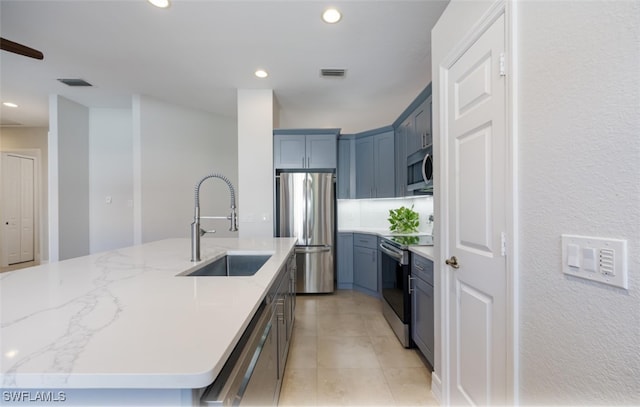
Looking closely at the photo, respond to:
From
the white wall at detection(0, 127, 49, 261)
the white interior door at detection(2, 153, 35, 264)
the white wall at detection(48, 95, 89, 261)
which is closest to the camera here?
the white wall at detection(48, 95, 89, 261)

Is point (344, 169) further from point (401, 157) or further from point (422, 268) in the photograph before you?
point (422, 268)

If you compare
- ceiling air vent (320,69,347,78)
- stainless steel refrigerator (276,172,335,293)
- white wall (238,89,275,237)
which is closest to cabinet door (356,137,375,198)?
stainless steel refrigerator (276,172,335,293)

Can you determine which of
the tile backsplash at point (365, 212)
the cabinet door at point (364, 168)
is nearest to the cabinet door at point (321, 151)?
the cabinet door at point (364, 168)

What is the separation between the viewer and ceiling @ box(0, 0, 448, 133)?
2119 millimetres

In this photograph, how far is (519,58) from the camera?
97 cm

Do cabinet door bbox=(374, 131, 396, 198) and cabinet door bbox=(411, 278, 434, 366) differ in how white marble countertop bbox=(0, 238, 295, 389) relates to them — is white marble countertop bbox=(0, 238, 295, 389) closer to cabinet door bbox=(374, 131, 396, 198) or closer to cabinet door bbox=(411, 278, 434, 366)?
cabinet door bbox=(411, 278, 434, 366)

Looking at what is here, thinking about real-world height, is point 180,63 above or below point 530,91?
above

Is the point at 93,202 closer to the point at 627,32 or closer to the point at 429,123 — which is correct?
the point at 429,123

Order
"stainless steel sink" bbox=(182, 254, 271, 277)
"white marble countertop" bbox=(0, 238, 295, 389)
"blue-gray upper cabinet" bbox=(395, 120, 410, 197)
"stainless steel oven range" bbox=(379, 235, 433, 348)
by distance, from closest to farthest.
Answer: "white marble countertop" bbox=(0, 238, 295, 389)
"stainless steel sink" bbox=(182, 254, 271, 277)
"stainless steel oven range" bbox=(379, 235, 433, 348)
"blue-gray upper cabinet" bbox=(395, 120, 410, 197)

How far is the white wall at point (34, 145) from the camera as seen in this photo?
5234 mm

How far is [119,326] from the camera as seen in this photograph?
68 centimetres

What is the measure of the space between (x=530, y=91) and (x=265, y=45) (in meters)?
2.39

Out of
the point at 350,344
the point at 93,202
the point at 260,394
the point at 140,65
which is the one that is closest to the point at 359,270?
the point at 350,344

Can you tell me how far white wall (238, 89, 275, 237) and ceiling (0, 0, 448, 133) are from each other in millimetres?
219
